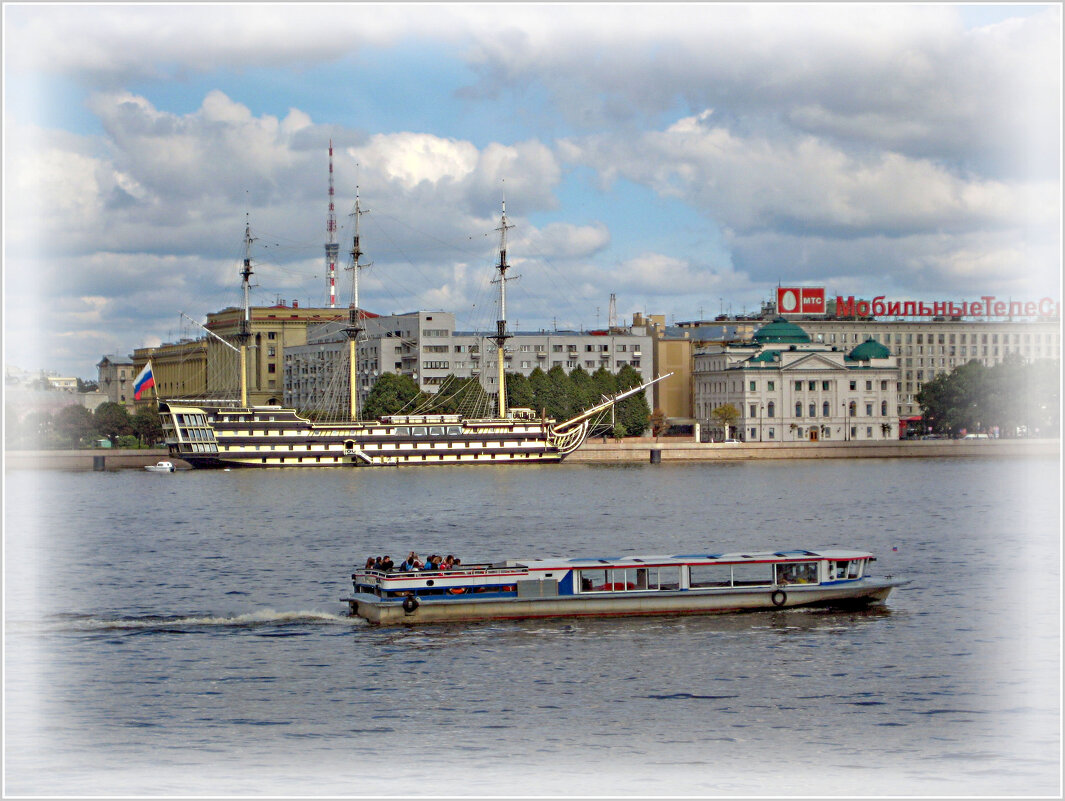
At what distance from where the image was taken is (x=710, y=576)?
44.5 metres

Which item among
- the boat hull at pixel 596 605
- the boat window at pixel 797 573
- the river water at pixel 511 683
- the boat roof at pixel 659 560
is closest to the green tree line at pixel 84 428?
the river water at pixel 511 683

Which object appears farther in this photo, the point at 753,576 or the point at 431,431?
the point at 431,431

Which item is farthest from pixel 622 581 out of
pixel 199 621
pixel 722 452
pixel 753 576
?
Result: pixel 722 452

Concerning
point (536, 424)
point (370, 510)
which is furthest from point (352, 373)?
point (370, 510)

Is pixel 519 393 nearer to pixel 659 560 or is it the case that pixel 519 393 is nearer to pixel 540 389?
pixel 540 389

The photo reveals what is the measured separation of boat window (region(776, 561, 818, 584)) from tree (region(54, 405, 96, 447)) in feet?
461

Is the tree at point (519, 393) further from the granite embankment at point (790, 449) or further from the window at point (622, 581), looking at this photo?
the window at point (622, 581)

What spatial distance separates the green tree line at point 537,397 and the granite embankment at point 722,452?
240 inches

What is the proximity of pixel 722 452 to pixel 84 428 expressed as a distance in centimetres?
7947

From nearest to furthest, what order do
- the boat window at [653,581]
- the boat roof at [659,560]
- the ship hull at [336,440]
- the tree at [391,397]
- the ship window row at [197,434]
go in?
the boat roof at [659,560]
the boat window at [653,581]
the ship hull at [336,440]
the ship window row at [197,434]
the tree at [391,397]

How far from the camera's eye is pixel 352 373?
162875mm

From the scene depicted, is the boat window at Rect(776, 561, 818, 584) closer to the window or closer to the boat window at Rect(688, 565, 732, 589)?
the boat window at Rect(688, 565, 732, 589)

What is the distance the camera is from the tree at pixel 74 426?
174 m

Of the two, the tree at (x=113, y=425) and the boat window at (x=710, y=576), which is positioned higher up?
the tree at (x=113, y=425)
